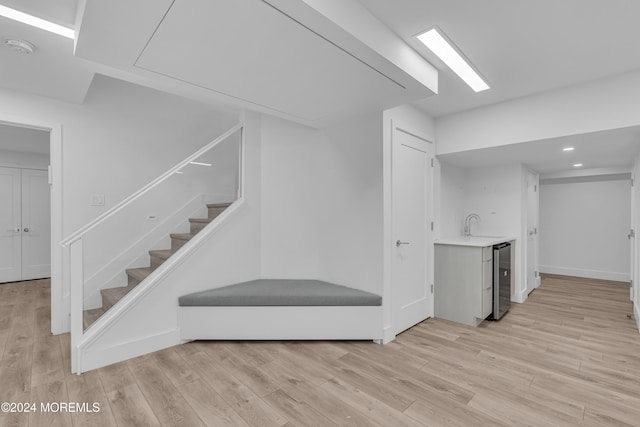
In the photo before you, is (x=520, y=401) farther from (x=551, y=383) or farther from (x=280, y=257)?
(x=280, y=257)

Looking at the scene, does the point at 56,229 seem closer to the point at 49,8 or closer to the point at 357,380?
the point at 49,8

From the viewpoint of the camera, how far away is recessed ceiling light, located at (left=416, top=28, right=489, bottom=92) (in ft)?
6.67

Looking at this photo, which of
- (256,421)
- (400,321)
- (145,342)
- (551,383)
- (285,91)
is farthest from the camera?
(400,321)

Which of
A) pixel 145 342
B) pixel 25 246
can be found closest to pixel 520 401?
pixel 145 342

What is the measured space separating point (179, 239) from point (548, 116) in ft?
13.1

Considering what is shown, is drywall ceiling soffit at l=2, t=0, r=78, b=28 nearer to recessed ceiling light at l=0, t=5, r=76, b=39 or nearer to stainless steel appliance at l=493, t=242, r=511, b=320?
recessed ceiling light at l=0, t=5, r=76, b=39

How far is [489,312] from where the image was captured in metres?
3.35

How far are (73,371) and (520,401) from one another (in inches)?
125

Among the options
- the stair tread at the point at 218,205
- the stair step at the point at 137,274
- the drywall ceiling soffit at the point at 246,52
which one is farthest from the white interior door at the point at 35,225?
the drywall ceiling soffit at the point at 246,52

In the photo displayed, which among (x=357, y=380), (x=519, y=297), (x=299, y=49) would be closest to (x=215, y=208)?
(x=299, y=49)

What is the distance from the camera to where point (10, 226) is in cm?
522

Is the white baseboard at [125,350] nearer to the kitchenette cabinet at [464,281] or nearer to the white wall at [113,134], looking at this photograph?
the white wall at [113,134]

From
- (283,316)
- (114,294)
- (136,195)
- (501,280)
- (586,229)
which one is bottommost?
(283,316)

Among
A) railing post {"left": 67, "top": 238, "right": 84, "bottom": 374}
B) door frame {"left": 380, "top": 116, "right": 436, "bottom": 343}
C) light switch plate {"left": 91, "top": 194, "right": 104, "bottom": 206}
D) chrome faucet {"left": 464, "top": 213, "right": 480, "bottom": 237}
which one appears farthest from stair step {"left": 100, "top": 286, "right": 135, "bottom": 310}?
chrome faucet {"left": 464, "top": 213, "right": 480, "bottom": 237}
